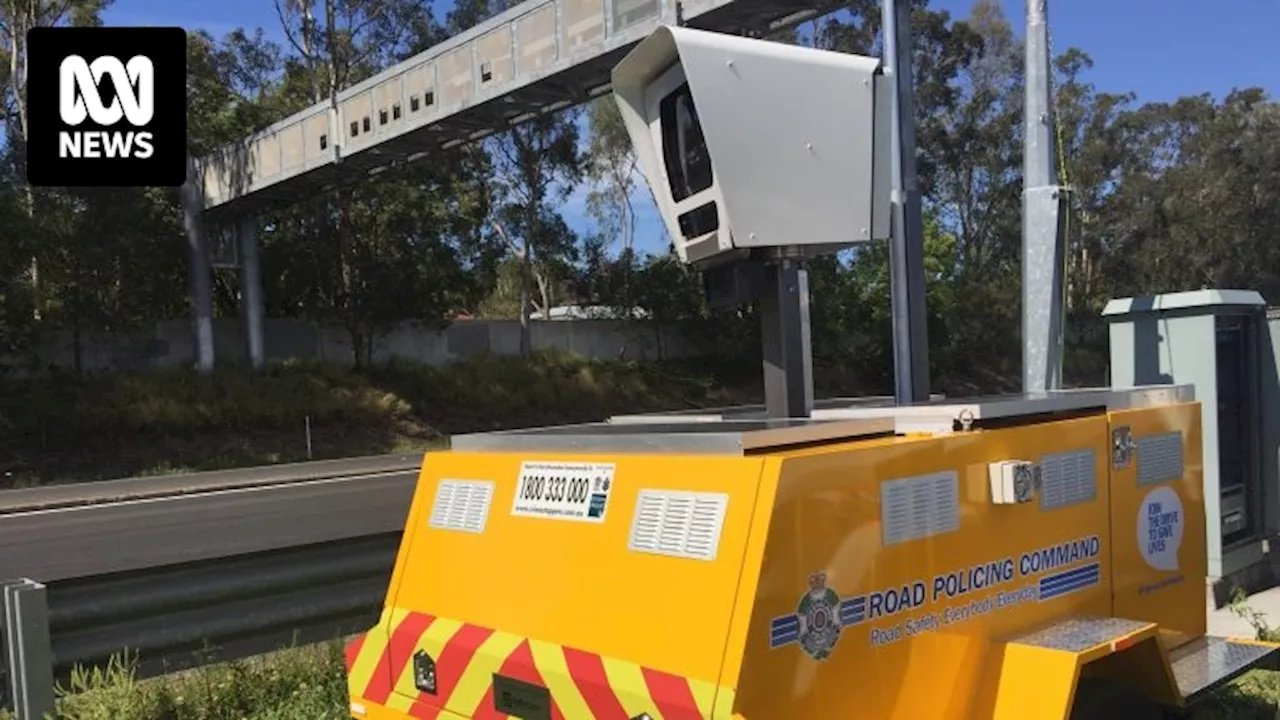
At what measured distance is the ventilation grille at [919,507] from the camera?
313 cm

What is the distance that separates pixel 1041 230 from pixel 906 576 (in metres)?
3.80

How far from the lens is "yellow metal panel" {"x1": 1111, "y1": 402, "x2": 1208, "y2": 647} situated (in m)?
4.02

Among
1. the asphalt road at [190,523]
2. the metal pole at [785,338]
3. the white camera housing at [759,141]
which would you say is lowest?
the asphalt road at [190,523]

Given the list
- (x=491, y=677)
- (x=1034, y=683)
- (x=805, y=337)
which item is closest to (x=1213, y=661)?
(x=1034, y=683)

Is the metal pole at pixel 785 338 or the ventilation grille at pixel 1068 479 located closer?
the ventilation grille at pixel 1068 479

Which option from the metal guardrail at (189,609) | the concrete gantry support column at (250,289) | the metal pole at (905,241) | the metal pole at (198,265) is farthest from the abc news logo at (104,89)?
the concrete gantry support column at (250,289)

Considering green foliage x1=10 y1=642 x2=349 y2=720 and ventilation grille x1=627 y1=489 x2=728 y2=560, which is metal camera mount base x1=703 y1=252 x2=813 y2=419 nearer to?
ventilation grille x1=627 y1=489 x2=728 y2=560

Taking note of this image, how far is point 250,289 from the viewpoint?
95.5 feet

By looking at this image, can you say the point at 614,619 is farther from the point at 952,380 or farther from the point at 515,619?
the point at 952,380

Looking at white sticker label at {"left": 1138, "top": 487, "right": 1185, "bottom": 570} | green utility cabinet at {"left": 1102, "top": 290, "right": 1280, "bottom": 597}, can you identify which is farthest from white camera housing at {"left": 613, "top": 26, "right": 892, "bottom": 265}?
green utility cabinet at {"left": 1102, "top": 290, "right": 1280, "bottom": 597}

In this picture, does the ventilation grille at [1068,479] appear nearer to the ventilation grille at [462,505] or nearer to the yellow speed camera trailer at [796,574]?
the yellow speed camera trailer at [796,574]

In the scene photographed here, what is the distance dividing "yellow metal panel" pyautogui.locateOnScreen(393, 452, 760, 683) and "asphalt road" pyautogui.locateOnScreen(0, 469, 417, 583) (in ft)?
23.5

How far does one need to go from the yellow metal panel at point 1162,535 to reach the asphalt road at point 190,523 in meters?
8.11

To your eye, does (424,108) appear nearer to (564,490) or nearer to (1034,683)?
(564,490)
